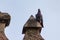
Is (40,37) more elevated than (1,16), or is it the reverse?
(1,16)

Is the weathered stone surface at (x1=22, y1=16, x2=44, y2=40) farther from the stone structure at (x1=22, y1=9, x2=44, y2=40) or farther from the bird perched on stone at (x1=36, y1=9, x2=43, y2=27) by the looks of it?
the bird perched on stone at (x1=36, y1=9, x2=43, y2=27)

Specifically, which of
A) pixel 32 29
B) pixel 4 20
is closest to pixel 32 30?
pixel 32 29

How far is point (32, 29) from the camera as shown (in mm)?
11164

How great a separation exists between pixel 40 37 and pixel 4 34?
1.51 metres

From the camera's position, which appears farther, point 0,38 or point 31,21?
point 31,21

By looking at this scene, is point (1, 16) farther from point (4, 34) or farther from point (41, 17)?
point (41, 17)

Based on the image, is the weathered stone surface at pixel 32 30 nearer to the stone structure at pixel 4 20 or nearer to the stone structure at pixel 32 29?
the stone structure at pixel 32 29

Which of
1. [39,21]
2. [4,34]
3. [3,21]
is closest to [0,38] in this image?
[4,34]

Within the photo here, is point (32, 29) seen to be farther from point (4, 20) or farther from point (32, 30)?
point (4, 20)

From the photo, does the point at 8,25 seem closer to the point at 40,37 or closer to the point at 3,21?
the point at 3,21

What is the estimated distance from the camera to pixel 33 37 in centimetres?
1083

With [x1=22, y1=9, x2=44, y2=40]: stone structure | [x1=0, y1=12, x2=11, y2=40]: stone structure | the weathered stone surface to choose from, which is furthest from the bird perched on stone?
[x1=0, y1=12, x2=11, y2=40]: stone structure

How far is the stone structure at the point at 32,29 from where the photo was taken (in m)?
10.8

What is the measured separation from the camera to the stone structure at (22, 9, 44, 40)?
10844mm
